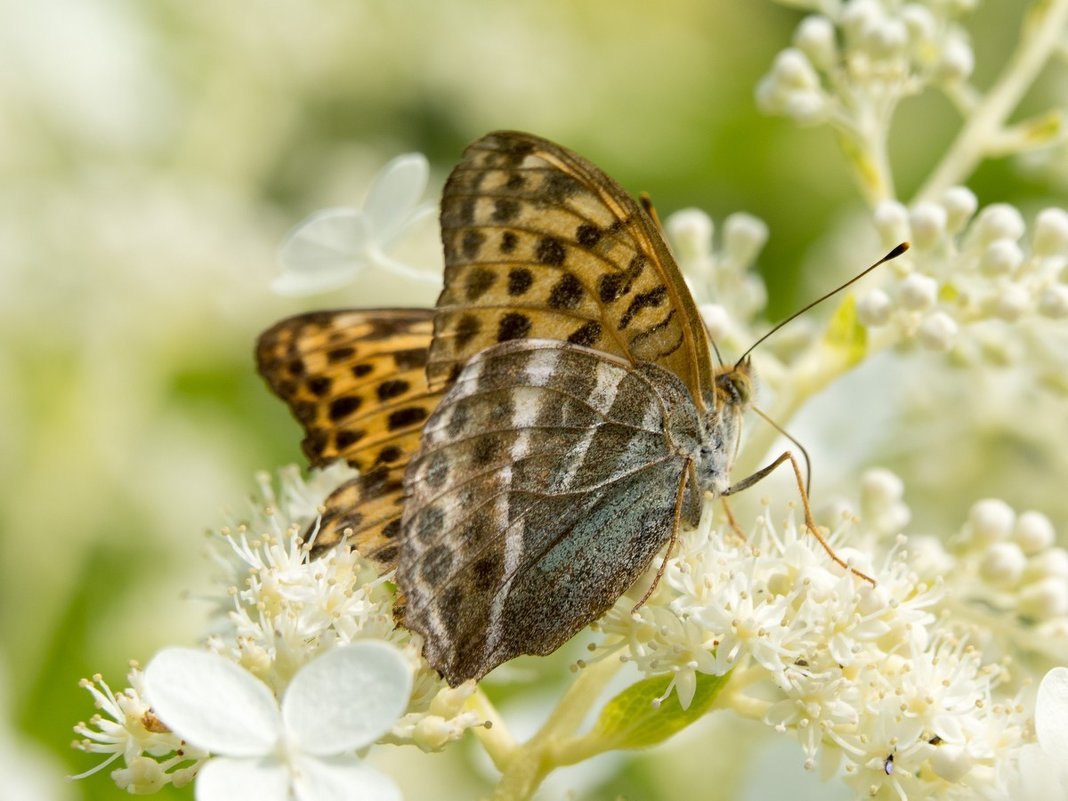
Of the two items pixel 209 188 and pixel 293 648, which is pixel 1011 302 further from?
pixel 209 188

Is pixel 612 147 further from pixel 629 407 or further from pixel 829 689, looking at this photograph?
pixel 829 689

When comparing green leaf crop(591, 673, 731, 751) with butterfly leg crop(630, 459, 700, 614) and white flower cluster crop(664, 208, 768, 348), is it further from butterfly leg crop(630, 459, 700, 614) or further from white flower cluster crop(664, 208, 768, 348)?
white flower cluster crop(664, 208, 768, 348)

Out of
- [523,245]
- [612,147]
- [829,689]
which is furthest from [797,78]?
[612,147]

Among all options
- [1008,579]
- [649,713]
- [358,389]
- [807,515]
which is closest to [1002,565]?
[1008,579]

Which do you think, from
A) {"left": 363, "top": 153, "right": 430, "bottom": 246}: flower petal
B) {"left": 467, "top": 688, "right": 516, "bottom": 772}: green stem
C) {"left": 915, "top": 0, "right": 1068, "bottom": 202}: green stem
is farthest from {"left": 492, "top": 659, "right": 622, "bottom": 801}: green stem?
{"left": 915, "top": 0, "right": 1068, "bottom": 202}: green stem

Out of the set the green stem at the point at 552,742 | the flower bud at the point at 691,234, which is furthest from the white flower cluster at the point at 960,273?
the green stem at the point at 552,742

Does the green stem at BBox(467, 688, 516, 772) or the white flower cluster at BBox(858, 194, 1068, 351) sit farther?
the white flower cluster at BBox(858, 194, 1068, 351)
